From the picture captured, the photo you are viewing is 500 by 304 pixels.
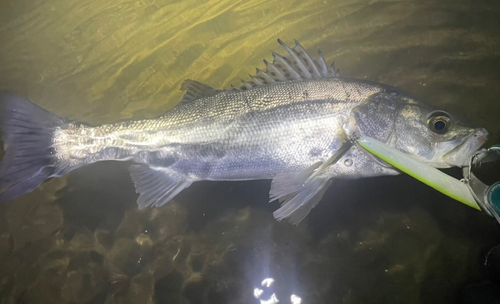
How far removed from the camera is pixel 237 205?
3076 millimetres

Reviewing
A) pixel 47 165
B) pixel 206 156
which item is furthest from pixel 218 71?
pixel 47 165

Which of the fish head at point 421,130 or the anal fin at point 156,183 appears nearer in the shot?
the fish head at point 421,130

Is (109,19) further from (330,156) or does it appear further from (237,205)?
(330,156)

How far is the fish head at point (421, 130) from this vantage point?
2.09 m

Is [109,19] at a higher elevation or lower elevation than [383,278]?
higher

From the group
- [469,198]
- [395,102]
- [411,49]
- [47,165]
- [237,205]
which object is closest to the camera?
[469,198]

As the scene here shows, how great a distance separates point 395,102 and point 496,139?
1442 millimetres

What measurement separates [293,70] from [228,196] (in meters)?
1.49

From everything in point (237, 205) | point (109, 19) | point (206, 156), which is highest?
point (109, 19)

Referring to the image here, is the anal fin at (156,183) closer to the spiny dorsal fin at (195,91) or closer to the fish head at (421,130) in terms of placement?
the spiny dorsal fin at (195,91)

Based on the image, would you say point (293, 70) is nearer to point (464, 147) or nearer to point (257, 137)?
point (257, 137)

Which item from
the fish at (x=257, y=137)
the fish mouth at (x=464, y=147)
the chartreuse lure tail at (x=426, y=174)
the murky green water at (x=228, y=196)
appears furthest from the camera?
the murky green water at (x=228, y=196)

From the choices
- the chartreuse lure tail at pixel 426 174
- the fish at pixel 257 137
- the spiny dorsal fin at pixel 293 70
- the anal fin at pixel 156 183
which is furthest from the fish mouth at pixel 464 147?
the anal fin at pixel 156 183

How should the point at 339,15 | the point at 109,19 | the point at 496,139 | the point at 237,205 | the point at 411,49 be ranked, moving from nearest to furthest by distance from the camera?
the point at 496,139 → the point at 237,205 → the point at 411,49 → the point at 339,15 → the point at 109,19
